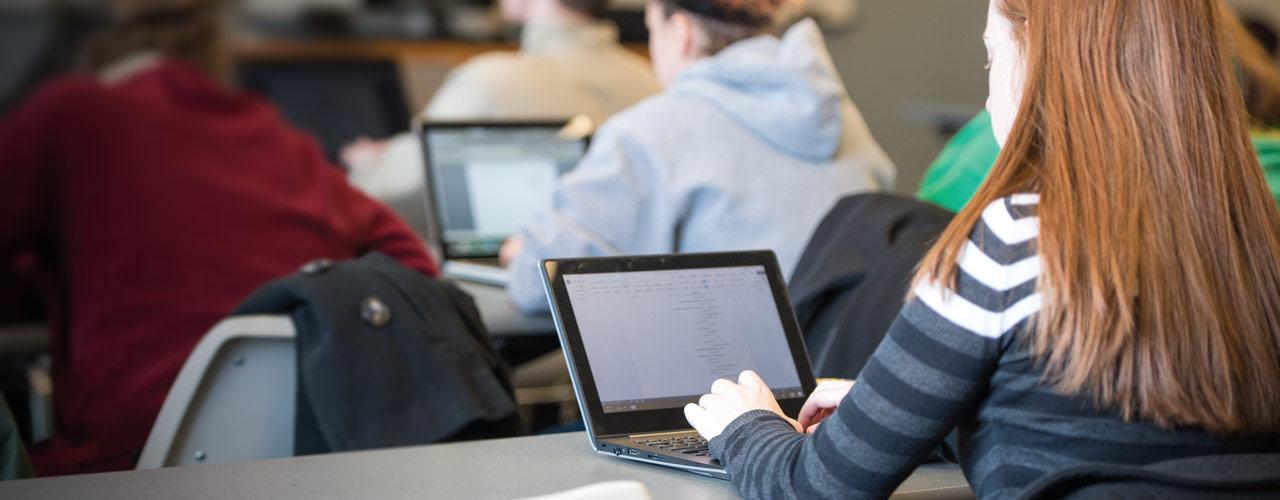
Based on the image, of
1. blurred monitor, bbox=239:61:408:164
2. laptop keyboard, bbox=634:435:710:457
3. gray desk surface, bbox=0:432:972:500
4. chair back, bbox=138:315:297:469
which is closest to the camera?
gray desk surface, bbox=0:432:972:500

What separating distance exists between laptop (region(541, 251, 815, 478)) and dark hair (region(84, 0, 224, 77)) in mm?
1333

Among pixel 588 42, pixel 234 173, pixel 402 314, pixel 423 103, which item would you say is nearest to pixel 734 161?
pixel 402 314

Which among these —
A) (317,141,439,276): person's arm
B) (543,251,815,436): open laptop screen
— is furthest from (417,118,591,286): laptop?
(543,251,815,436): open laptop screen

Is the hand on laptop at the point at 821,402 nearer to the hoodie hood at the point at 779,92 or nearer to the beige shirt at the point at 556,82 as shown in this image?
the hoodie hood at the point at 779,92

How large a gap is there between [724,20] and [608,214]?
37 cm

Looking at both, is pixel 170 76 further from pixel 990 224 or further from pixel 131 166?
pixel 990 224

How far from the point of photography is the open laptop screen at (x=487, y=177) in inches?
93.0

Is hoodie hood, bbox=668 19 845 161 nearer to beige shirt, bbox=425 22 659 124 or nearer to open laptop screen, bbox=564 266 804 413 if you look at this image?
open laptop screen, bbox=564 266 804 413

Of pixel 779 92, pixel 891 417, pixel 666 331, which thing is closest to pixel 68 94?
pixel 779 92

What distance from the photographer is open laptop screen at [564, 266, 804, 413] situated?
4.17ft

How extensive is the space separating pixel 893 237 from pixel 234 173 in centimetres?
105

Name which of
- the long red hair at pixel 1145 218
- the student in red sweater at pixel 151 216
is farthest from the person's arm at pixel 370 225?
the long red hair at pixel 1145 218

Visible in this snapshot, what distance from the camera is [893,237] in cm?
165

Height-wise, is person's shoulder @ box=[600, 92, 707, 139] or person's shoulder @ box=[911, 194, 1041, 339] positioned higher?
person's shoulder @ box=[911, 194, 1041, 339]
